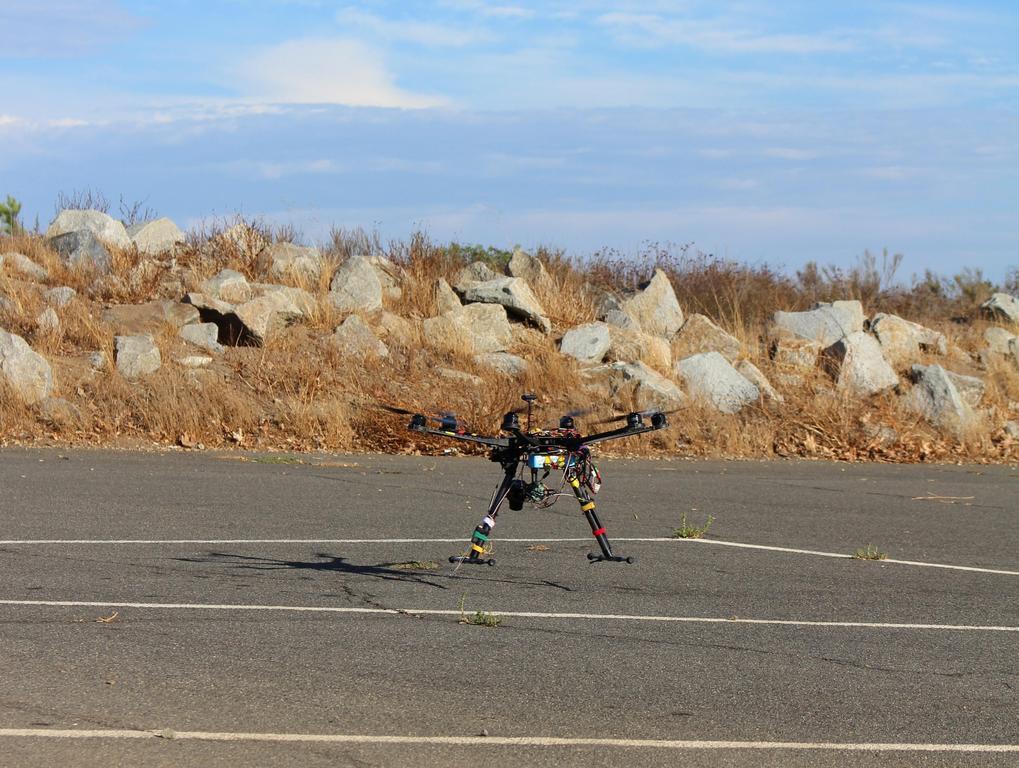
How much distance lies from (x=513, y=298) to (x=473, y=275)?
1960mm

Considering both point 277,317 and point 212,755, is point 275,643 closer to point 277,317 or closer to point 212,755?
point 212,755

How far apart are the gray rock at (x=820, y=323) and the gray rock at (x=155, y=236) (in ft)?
40.8

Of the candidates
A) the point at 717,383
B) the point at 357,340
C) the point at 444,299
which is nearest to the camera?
the point at 717,383

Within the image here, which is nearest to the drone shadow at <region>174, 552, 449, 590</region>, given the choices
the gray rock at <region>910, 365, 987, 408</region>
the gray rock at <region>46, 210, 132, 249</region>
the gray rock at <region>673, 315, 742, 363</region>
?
the gray rock at <region>673, 315, 742, 363</region>

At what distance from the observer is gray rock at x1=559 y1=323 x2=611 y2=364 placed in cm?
2297

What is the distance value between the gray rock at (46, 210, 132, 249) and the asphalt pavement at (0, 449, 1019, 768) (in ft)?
40.1

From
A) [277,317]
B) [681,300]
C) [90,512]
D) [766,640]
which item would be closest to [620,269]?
[681,300]

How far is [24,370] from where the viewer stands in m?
19.8

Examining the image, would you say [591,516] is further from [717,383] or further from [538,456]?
[717,383]

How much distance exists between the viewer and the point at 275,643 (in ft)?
23.9

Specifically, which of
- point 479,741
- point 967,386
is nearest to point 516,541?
point 479,741

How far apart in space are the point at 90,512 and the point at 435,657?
6.56 metres

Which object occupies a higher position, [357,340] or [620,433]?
[357,340]

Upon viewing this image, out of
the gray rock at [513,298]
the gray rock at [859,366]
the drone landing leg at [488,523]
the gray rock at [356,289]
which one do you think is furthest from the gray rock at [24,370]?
the gray rock at [859,366]
